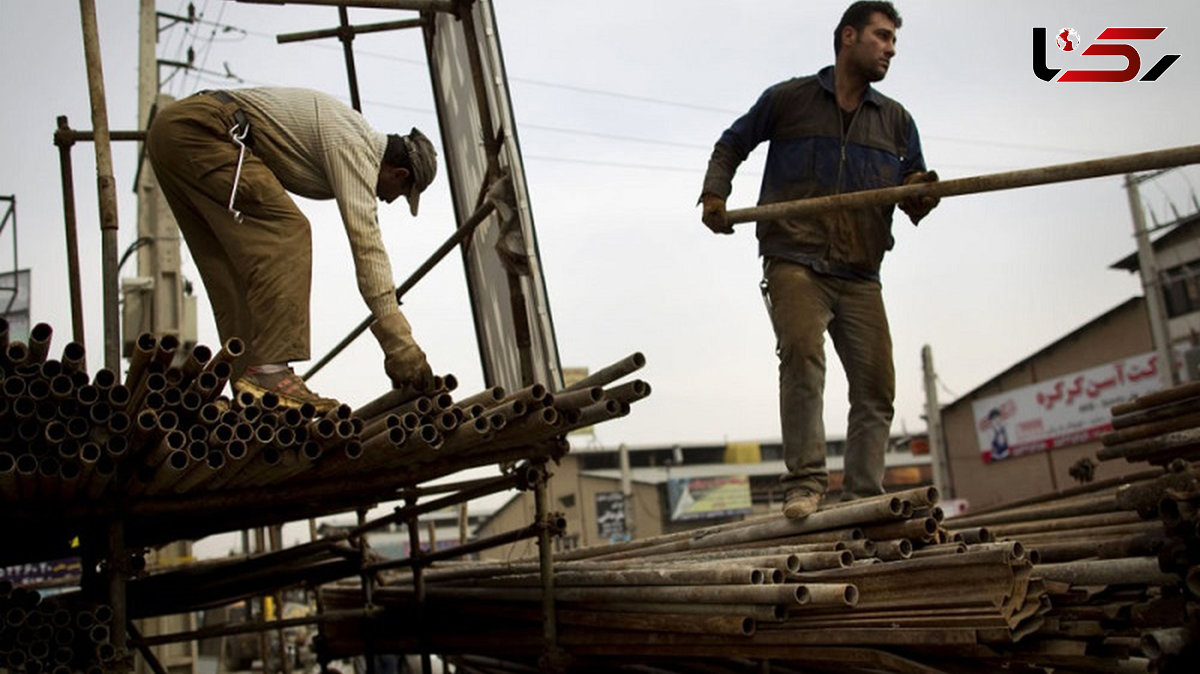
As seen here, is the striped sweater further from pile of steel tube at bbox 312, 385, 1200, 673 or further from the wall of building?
the wall of building

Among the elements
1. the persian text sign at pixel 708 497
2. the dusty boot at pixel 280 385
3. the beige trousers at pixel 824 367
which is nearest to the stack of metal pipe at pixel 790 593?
the beige trousers at pixel 824 367

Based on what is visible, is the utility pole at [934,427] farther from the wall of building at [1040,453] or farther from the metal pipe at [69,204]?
the metal pipe at [69,204]

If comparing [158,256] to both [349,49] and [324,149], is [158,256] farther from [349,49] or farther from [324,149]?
[324,149]

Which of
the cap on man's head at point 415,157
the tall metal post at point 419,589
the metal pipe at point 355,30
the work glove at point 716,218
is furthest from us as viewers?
the metal pipe at point 355,30

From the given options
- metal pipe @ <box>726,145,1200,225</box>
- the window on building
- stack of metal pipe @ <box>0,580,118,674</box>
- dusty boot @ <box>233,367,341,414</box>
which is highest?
the window on building

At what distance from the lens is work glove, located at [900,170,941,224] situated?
17.2ft

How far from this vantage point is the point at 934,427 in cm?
3441

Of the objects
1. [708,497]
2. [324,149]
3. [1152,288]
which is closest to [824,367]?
[324,149]

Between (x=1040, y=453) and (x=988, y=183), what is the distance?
104 ft

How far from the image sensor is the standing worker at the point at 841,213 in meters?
5.69

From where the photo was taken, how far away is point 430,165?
5.30 metres

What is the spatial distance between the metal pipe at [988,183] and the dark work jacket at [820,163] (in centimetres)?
61

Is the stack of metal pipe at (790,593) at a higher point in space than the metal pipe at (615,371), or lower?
lower

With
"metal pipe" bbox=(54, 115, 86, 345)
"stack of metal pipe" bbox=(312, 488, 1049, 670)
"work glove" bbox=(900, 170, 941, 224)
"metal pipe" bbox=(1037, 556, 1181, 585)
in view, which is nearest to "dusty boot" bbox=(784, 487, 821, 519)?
"stack of metal pipe" bbox=(312, 488, 1049, 670)
